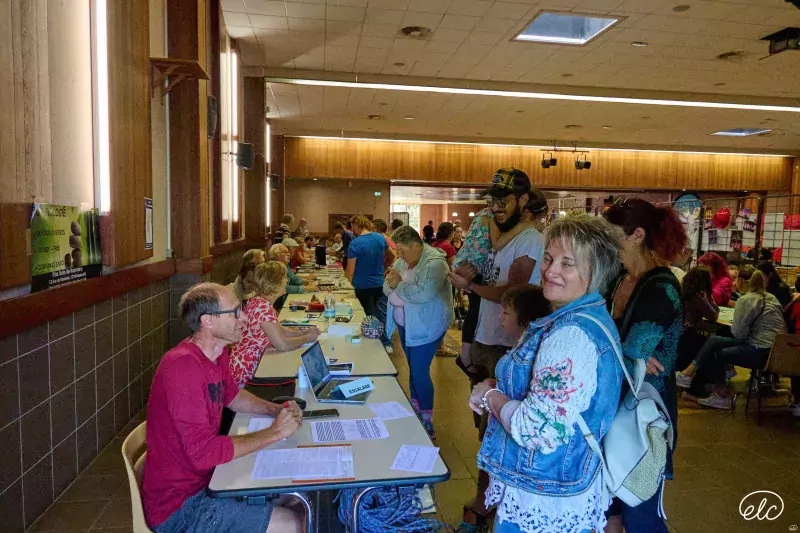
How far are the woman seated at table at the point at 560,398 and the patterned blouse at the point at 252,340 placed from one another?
1.83 meters

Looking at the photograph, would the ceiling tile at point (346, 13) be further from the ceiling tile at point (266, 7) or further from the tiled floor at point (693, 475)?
the tiled floor at point (693, 475)

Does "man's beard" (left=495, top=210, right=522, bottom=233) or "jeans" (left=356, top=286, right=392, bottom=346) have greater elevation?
"man's beard" (left=495, top=210, right=522, bottom=233)

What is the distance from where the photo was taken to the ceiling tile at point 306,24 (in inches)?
251

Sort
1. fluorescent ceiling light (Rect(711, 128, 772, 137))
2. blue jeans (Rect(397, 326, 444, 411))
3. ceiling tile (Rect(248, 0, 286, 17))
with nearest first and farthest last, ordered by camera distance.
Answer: blue jeans (Rect(397, 326, 444, 411)), ceiling tile (Rect(248, 0, 286, 17)), fluorescent ceiling light (Rect(711, 128, 772, 137))

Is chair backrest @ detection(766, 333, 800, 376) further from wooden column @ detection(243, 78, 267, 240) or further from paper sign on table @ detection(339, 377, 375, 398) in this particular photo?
wooden column @ detection(243, 78, 267, 240)

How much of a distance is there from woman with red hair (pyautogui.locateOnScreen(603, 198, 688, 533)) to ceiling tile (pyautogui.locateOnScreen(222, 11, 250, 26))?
5.64 meters

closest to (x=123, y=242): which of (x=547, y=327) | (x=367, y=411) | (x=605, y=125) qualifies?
(x=367, y=411)

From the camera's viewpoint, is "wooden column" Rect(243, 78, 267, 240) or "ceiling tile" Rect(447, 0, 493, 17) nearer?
"ceiling tile" Rect(447, 0, 493, 17)

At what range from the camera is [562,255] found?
63.0 inches

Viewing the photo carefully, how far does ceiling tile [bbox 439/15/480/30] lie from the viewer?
6.14 meters

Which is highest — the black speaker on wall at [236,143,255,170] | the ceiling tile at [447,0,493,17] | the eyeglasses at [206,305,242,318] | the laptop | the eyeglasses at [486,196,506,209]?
the ceiling tile at [447,0,493,17]

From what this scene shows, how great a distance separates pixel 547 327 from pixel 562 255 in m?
0.23

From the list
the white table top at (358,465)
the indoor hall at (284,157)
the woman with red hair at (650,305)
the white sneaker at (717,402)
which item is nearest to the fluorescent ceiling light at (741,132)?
the indoor hall at (284,157)

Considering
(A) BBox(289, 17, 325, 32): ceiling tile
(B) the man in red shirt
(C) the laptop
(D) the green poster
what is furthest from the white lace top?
(A) BBox(289, 17, 325, 32): ceiling tile
